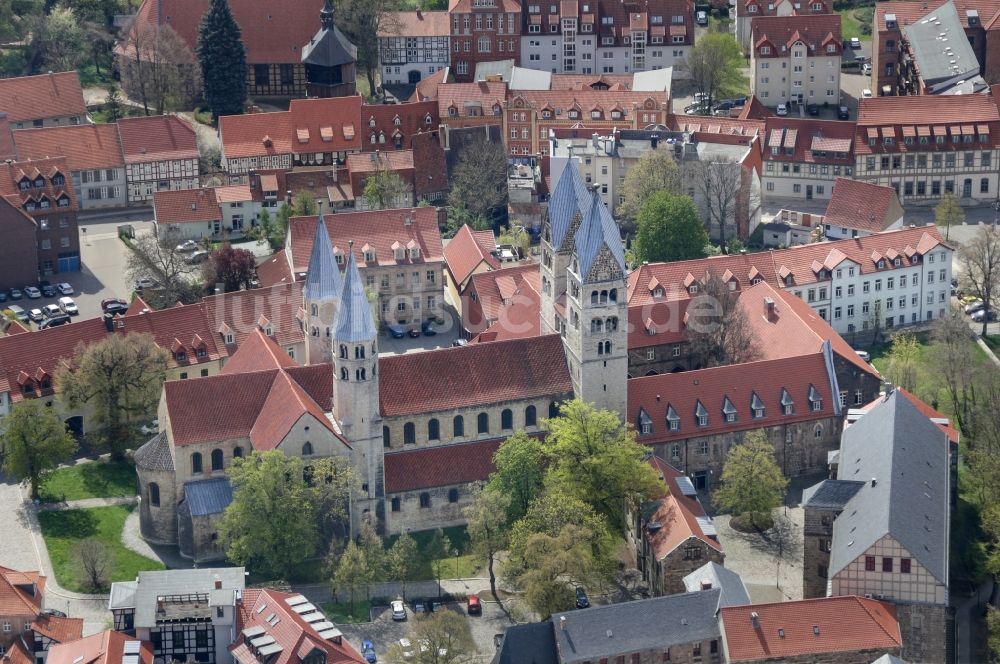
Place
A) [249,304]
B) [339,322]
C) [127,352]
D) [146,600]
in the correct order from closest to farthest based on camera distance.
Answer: [146,600] < [339,322] < [127,352] < [249,304]

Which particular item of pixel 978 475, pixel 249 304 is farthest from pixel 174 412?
pixel 978 475

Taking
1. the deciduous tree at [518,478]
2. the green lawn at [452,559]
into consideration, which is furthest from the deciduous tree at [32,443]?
the deciduous tree at [518,478]

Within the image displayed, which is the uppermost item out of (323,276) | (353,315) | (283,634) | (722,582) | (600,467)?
(323,276)

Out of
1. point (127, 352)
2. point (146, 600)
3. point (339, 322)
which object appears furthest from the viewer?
point (127, 352)

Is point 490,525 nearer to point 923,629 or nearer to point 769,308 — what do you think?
point 923,629

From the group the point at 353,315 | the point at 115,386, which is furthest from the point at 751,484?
the point at 115,386

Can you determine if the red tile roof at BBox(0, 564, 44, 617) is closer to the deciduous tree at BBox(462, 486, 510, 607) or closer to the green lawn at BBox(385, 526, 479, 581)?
the green lawn at BBox(385, 526, 479, 581)

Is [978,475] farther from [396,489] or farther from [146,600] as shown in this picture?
[146,600]
